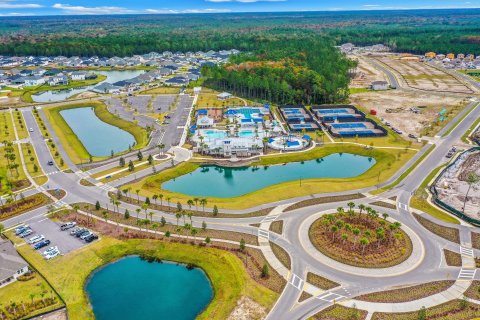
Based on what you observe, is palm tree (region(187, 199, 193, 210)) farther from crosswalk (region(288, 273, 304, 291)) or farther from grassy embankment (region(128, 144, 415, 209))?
crosswalk (region(288, 273, 304, 291))

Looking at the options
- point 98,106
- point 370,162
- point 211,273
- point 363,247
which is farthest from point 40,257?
point 98,106

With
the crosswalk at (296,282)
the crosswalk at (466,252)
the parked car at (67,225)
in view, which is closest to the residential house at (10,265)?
the parked car at (67,225)

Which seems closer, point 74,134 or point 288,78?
point 74,134

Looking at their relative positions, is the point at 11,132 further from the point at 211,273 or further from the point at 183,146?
the point at 211,273

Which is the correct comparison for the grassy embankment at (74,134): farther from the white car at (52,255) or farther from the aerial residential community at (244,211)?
the white car at (52,255)

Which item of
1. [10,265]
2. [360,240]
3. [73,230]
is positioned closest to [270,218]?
[360,240]

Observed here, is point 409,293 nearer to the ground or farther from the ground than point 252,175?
farther from the ground

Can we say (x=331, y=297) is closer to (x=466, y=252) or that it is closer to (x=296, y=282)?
(x=296, y=282)
